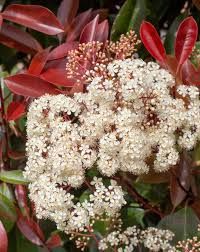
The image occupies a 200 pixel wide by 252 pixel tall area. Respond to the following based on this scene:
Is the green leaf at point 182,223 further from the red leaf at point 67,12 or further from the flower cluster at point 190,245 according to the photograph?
the red leaf at point 67,12

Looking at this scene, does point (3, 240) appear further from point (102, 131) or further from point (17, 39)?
point (17, 39)

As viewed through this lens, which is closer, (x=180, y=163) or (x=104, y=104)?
(x=104, y=104)

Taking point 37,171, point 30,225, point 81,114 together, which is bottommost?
point 30,225

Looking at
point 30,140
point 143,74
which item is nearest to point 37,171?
point 30,140

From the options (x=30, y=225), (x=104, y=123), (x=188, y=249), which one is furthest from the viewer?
(x=30, y=225)

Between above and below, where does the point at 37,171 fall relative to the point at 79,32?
below

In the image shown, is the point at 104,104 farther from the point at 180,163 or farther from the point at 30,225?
the point at 30,225

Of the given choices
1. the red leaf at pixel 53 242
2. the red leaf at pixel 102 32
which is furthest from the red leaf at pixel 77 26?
the red leaf at pixel 53 242

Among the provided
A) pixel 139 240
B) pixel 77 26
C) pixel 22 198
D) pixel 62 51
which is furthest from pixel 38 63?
pixel 139 240
